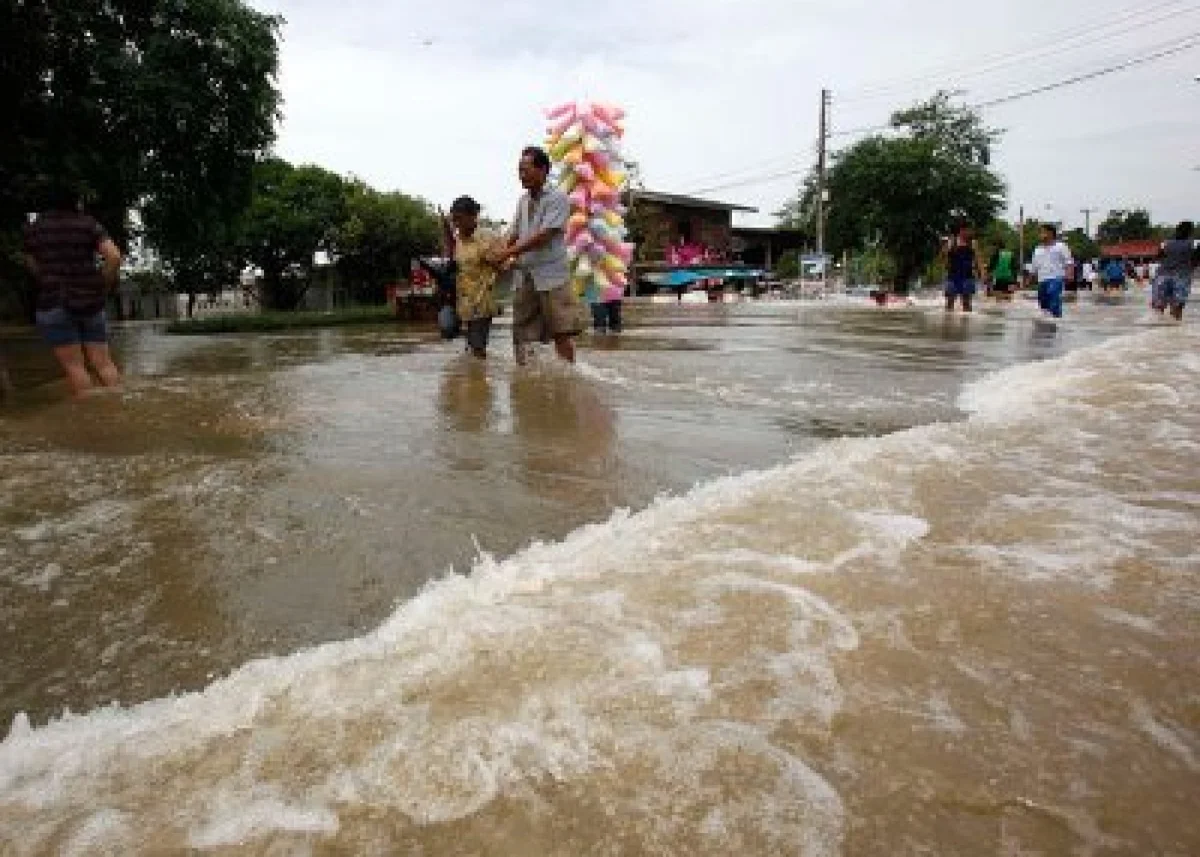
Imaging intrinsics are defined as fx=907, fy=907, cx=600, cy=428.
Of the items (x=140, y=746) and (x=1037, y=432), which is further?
(x=1037, y=432)

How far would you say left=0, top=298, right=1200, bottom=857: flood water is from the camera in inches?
59.7

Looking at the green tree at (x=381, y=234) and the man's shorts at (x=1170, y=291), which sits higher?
the green tree at (x=381, y=234)

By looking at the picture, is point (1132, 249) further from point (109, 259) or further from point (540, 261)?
point (109, 259)

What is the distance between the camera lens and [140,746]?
1728mm

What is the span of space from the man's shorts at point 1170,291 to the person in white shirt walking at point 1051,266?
1.58 m

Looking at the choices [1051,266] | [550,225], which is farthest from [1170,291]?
[550,225]

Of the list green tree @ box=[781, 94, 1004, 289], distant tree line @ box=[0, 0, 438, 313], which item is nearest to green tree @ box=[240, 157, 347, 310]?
distant tree line @ box=[0, 0, 438, 313]

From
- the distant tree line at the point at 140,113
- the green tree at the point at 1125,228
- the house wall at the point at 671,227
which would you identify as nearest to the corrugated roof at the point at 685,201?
the house wall at the point at 671,227

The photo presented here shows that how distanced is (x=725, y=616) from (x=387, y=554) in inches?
42.7

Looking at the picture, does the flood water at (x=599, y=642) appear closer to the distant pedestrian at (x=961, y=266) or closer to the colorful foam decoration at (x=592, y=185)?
the colorful foam decoration at (x=592, y=185)

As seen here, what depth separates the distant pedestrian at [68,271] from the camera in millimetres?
5836

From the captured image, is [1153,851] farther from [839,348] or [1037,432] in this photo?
[839,348]

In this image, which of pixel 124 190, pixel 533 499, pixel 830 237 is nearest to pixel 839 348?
pixel 533 499

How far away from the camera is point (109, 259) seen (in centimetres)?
599
